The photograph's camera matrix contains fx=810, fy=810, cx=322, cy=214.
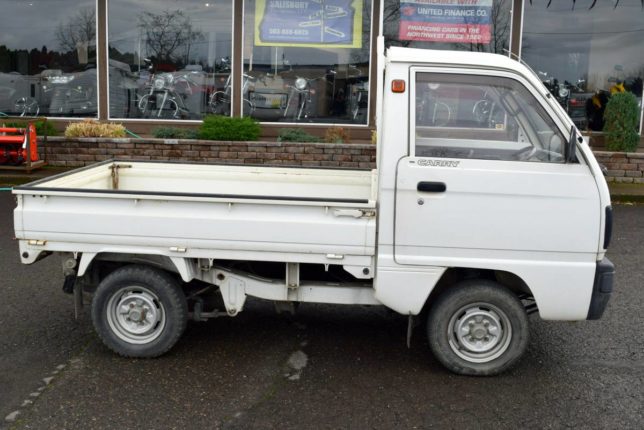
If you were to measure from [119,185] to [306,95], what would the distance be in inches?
346

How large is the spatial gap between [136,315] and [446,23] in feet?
35.9

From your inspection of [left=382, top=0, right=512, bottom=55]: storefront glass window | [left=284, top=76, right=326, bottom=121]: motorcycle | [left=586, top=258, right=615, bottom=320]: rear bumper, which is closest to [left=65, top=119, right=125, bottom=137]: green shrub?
[left=284, top=76, right=326, bottom=121]: motorcycle

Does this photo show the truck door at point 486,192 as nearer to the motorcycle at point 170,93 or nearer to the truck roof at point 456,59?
the truck roof at point 456,59

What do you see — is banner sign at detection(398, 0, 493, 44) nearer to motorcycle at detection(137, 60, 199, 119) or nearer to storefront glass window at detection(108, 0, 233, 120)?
storefront glass window at detection(108, 0, 233, 120)

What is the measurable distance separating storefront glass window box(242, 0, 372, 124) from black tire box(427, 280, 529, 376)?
10.2 metres

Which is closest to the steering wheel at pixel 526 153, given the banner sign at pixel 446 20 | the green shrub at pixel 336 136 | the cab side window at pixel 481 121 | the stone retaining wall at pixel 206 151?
the cab side window at pixel 481 121

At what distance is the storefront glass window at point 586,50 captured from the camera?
1533cm

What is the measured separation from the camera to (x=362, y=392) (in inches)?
208

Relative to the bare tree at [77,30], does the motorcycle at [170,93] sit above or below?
below

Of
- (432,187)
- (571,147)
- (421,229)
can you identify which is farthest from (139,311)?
(571,147)

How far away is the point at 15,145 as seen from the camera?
13.3 metres

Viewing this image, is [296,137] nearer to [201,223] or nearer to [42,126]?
[42,126]

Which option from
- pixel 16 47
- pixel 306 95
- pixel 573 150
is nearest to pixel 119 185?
pixel 573 150

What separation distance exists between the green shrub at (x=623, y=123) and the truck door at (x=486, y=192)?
9.66m
